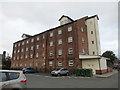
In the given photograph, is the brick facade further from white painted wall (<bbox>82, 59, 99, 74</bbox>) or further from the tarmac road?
the tarmac road

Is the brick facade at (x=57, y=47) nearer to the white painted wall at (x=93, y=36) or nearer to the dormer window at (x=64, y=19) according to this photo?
the white painted wall at (x=93, y=36)

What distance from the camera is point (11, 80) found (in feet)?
17.4

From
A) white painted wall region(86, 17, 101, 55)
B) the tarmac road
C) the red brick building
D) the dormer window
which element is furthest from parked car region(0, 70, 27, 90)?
the dormer window

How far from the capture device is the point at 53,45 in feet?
99.9

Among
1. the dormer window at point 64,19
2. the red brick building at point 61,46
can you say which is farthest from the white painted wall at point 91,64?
the dormer window at point 64,19

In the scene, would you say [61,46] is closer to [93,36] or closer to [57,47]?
[57,47]

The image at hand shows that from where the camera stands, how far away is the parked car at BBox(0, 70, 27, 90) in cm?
505

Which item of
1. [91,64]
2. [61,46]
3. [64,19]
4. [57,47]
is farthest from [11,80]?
[64,19]

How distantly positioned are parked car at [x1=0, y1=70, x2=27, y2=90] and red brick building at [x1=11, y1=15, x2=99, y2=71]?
19.4 m

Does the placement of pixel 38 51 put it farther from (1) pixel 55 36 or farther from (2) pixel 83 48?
(2) pixel 83 48

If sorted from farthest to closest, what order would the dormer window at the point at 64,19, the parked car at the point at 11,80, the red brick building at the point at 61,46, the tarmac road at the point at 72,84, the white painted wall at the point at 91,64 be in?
the dormer window at the point at 64,19 < the red brick building at the point at 61,46 < the white painted wall at the point at 91,64 < the tarmac road at the point at 72,84 < the parked car at the point at 11,80

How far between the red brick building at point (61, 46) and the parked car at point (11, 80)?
63.6 feet

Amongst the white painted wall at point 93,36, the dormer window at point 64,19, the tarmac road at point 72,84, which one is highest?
the dormer window at point 64,19

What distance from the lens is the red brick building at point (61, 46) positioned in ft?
84.4
